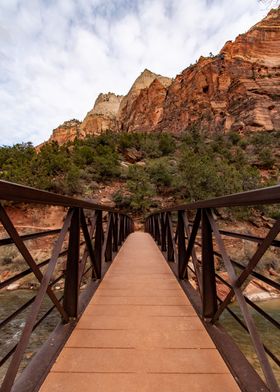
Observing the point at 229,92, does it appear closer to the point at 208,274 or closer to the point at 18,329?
the point at 18,329

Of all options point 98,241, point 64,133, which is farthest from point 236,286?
point 64,133

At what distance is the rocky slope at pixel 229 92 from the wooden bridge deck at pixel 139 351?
33338mm

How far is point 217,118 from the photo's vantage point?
35250 mm

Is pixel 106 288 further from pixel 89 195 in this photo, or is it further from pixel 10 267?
pixel 89 195

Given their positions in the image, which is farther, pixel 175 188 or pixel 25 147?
pixel 25 147

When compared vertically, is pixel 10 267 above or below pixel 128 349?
below

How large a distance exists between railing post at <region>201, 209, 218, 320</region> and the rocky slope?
109 feet

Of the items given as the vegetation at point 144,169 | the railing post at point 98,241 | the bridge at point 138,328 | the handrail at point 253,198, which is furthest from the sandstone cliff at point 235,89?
the handrail at point 253,198

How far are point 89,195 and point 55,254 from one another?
1597 cm

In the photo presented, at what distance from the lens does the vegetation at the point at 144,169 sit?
16.8 meters

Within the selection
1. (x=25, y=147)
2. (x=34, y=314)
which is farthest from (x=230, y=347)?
(x=25, y=147)

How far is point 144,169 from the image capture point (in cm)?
2078

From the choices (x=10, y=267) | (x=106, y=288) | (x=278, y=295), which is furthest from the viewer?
(x=10, y=267)

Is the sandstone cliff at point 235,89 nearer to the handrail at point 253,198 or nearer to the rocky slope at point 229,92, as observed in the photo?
the rocky slope at point 229,92
